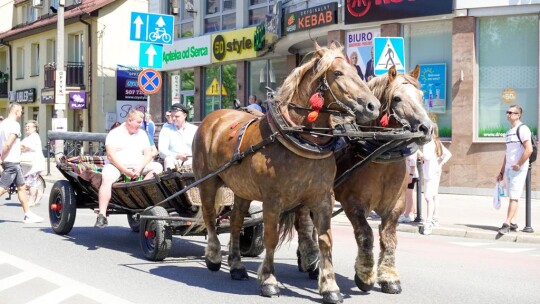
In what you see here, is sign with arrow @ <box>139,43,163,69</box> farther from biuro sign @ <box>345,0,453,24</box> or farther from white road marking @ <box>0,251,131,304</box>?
white road marking @ <box>0,251,131,304</box>

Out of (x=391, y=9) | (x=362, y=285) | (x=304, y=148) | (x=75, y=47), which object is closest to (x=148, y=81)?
(x=391, y=9)

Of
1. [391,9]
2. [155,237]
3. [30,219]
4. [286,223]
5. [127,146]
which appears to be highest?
[391,9]

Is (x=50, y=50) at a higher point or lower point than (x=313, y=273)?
higher

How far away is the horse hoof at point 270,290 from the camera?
6.57 metres

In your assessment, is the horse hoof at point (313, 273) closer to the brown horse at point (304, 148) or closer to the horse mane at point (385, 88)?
the brown horse at point (304, 148)

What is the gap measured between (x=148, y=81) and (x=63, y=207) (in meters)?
7.10

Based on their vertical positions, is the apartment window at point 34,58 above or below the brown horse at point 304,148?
above

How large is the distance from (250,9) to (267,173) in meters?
19.9

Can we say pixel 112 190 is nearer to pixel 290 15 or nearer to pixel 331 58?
pixel 331 58

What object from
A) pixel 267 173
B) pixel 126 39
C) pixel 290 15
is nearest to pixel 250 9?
pixel 290 15

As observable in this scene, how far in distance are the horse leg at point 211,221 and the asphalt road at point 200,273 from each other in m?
0.16

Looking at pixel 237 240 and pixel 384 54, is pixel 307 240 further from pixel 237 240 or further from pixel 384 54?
pixel 384 54

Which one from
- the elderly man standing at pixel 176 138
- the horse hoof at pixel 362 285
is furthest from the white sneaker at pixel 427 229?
the horse hoof at pixel 362 285

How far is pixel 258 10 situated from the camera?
25328 mm
